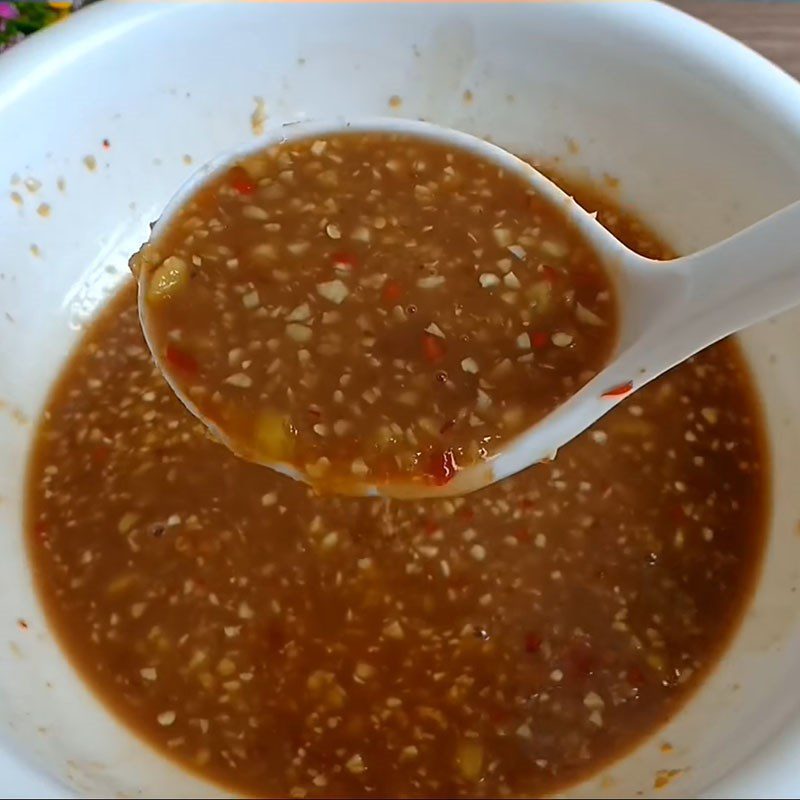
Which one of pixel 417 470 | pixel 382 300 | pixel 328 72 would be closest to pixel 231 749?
pixel 417 470

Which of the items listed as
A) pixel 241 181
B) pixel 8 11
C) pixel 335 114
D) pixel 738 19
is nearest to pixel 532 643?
pixel 241 181

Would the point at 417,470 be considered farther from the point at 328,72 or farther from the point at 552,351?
the point at 328,72

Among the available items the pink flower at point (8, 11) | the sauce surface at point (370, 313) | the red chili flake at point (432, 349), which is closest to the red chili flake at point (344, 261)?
the sauce surface at point (370, 313)

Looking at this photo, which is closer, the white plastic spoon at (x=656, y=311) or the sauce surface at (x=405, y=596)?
the white plastic spoon at (x=656, y=311)

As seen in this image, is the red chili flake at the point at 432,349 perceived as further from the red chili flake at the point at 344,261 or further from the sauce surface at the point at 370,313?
the red chili flake at the point at 344,261

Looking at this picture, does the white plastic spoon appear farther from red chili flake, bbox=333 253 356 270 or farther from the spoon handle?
red chili flake, bbox=333 253 356 270

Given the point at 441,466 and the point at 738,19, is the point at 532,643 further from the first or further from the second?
the point at 738,19
